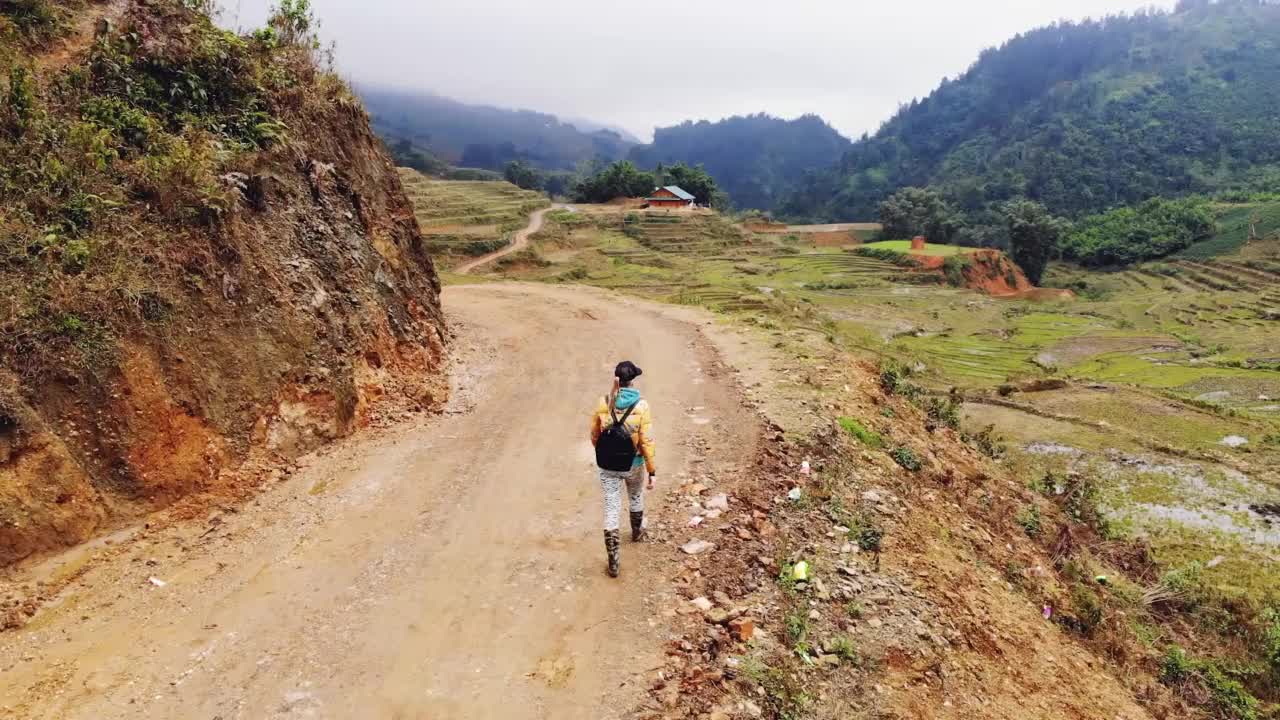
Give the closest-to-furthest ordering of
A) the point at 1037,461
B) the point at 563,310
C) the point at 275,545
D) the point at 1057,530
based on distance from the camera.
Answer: the point at 275,545
the point at 1057,530
the point at 1037,461
the point at 563,310

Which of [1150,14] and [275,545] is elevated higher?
[1150,14]

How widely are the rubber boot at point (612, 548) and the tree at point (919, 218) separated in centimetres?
7416

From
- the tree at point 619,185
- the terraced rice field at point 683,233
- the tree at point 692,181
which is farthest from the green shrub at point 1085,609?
the tree at point 692,181

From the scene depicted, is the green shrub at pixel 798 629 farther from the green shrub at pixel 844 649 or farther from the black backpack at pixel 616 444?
the black backpack at pixel 616 444

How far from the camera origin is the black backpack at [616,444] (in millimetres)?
5965

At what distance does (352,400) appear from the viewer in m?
9.23

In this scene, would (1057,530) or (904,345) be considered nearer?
(1057,530)

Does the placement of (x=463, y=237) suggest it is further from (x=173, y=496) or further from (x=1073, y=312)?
(x=1073, y=312)

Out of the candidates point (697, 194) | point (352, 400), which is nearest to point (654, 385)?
point (352, 400)

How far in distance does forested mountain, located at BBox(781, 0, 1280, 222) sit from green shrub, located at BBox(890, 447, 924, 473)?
104 meters

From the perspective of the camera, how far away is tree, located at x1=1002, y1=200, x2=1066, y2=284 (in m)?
60.2

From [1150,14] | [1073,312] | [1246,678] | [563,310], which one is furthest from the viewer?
[1150,14]

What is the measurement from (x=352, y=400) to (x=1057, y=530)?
36.1 feet

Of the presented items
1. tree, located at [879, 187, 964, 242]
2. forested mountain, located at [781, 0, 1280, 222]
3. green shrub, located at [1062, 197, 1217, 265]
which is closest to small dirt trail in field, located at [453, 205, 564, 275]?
tree, located at [879, 187, 964, 242]
